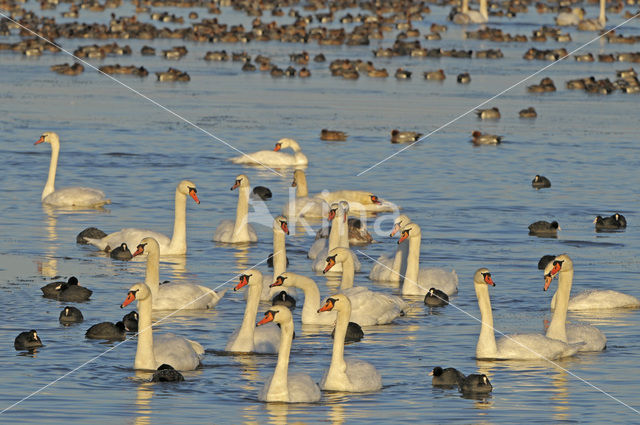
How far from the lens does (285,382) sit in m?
16.4

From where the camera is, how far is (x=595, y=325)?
21.2 m

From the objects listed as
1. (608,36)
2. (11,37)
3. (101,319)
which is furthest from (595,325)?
(608,36)

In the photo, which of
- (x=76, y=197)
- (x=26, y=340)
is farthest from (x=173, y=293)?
(x=76, y=197)

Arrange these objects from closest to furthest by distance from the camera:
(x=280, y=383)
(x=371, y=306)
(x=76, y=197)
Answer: (x=280, y=383)
(x=371, y=306)
(x=76, y=197)

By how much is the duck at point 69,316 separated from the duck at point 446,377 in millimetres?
5522

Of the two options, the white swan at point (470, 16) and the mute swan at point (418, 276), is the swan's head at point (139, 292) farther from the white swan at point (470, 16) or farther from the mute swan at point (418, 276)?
the white swan at point (470, 16)

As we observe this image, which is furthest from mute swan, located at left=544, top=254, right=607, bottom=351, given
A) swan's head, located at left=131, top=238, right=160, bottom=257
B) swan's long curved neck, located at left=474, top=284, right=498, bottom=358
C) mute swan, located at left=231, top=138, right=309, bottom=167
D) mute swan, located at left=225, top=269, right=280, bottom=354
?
mute swan, located at left=231, top=138, right=309, bottom=167

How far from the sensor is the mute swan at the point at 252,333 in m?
18.9

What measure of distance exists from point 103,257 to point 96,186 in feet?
28.3

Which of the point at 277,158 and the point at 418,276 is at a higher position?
the point at 277,158

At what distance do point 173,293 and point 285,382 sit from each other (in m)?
5.43

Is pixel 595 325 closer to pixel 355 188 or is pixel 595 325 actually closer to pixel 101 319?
pixel 101 319

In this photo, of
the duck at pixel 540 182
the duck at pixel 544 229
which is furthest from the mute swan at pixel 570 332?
the duck at pixel 540 182

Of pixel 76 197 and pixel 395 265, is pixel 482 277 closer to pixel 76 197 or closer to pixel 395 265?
pixel 395 265
